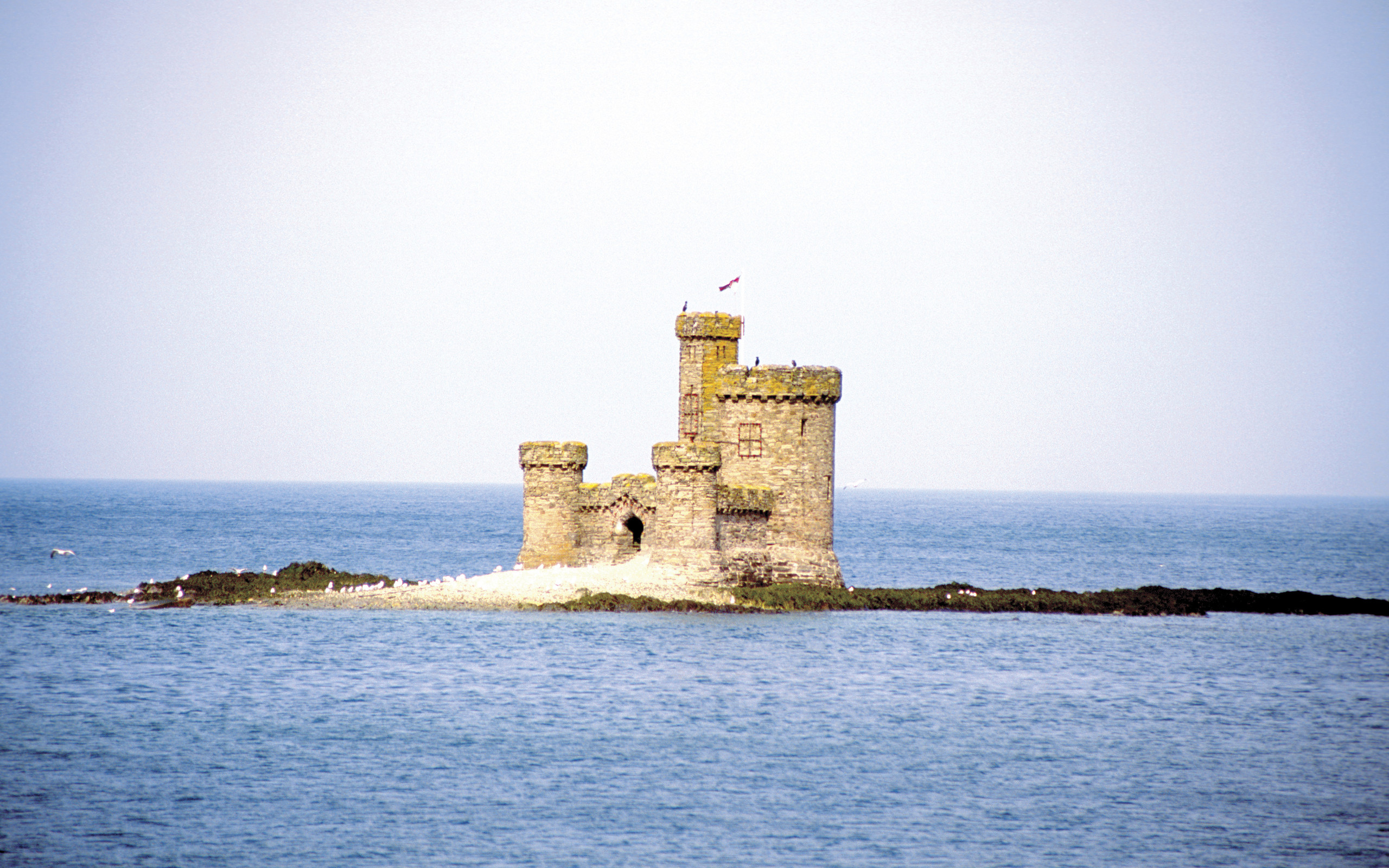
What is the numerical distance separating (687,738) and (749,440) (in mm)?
16264

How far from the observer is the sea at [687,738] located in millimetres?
23359

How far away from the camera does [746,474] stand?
45.6m

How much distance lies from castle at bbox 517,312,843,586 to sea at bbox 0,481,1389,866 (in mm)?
1812

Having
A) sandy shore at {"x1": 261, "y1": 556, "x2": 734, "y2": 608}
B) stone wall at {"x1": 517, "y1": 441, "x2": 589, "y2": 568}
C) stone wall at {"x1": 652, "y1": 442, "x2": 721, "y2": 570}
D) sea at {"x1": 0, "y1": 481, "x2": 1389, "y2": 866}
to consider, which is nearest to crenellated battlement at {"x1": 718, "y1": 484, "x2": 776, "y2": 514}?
stone wall at {"x1": 652, "y1": 442, "x2": 721, "y2": 570}

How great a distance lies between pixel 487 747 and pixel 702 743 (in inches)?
174

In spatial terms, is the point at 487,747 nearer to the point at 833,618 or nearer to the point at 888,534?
the point at 833,618

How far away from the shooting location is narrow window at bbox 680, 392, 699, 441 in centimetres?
4872

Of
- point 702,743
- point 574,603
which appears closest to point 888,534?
point 574,603

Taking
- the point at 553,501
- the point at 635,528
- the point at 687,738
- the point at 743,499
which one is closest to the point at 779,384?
the point at 743,499

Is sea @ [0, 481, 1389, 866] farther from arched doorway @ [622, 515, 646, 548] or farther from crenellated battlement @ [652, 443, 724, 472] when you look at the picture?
crenellated battlement @ [652, 443, 724, 472]

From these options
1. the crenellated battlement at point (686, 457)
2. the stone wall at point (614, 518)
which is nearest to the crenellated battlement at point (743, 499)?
the crenellated battlement at point (686, 457)

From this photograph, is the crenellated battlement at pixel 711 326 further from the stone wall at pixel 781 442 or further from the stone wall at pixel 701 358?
the stone wall at pixel 781 442

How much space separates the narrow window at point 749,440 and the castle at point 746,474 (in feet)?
0.11

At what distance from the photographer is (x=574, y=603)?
46656 mm
